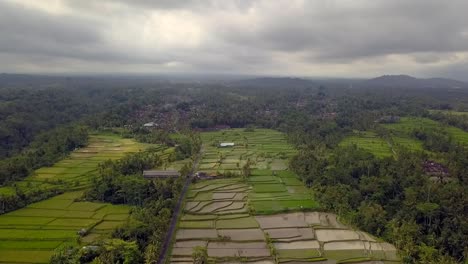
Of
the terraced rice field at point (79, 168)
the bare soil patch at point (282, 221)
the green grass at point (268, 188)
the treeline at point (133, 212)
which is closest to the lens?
the treeline at point (133, 212)

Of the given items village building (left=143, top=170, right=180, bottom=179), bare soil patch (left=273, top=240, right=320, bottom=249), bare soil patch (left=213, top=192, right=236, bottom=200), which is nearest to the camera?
bare soil patch (left=273, top=240, right=320, bottom=249)

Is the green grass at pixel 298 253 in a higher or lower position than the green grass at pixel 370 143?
lower

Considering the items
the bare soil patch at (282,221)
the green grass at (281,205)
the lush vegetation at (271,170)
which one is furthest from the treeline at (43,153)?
the bare soil patch at (282,221)

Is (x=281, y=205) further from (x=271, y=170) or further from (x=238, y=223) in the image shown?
(x=271, y=170)

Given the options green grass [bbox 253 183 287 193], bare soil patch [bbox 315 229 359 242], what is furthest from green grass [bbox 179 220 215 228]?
bare soil patch [bbox 315 229 359 242]

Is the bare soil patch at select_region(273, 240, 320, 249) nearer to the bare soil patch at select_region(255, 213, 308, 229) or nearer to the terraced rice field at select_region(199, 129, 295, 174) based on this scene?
the bare soil patch at select_region(255, 213, 308, 229)

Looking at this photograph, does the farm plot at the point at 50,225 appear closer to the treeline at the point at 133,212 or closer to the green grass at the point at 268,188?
the treeline at the point at 133,212

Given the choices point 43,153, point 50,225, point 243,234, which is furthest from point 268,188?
point 43,153
